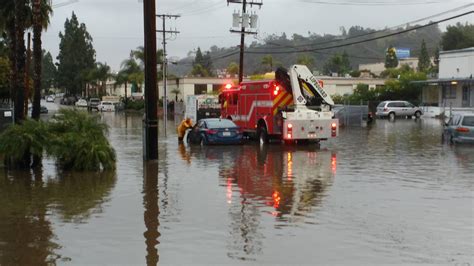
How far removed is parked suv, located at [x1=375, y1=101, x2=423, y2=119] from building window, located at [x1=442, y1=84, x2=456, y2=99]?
8.74 ft

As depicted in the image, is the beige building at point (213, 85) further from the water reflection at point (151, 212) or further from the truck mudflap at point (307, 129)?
the water reflection at point (151, 212)

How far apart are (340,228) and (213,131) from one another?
57.4 feet

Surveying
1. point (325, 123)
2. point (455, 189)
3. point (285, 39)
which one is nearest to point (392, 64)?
point (285, 39)

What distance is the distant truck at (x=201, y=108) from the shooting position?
139 ft

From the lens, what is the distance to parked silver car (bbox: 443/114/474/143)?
85.4 feet

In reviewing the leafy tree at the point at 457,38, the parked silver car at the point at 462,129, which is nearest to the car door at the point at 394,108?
the parked silver car at the point at 462,129

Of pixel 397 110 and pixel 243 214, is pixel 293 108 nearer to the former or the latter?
pixel 243 214

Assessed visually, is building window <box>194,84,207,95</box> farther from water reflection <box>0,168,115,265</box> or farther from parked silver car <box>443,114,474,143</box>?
water reflection <box>0,168,115,265</box>

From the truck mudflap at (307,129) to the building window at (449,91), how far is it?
32.6m

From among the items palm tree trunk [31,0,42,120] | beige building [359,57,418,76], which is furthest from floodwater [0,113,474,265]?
beige building [359,57,418,76]

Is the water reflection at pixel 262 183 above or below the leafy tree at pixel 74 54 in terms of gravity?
below

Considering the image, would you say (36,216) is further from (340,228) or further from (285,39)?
(285,39)

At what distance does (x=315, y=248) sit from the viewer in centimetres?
838

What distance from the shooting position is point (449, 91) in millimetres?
55969
